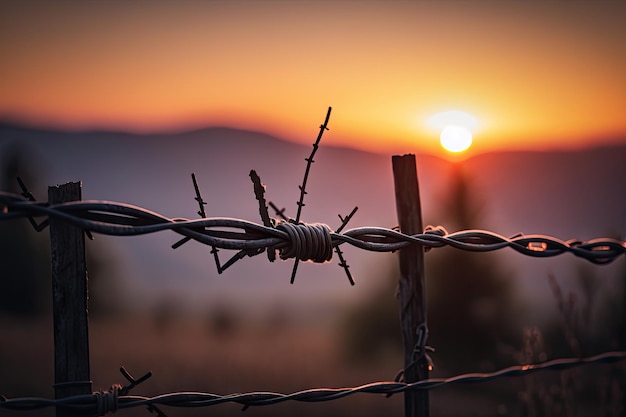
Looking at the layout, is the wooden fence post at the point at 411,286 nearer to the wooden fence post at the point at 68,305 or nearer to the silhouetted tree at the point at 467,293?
the wooden fence post at the point at 68,305

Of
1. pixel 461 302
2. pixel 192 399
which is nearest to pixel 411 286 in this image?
pixel 192 399

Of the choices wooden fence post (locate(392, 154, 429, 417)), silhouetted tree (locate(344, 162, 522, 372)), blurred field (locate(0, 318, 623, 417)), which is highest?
wooden fence post (locate(392, 154, 429, 417))

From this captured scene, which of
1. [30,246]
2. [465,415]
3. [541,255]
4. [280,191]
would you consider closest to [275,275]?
[280,191]

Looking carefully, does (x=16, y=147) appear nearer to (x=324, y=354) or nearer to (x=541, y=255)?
(x=324, y=354)

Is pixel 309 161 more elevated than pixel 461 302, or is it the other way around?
pixel 309 161

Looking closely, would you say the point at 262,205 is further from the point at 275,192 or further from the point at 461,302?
the point at 275,192

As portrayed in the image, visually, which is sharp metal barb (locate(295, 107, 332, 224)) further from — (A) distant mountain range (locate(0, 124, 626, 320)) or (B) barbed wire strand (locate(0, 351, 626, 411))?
(A) distant mountain range (locate(0, 124, 626, 320))

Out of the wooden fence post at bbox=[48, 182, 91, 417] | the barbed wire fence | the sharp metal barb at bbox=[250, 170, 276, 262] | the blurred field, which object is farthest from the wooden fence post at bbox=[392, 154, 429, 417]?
the blurred field
